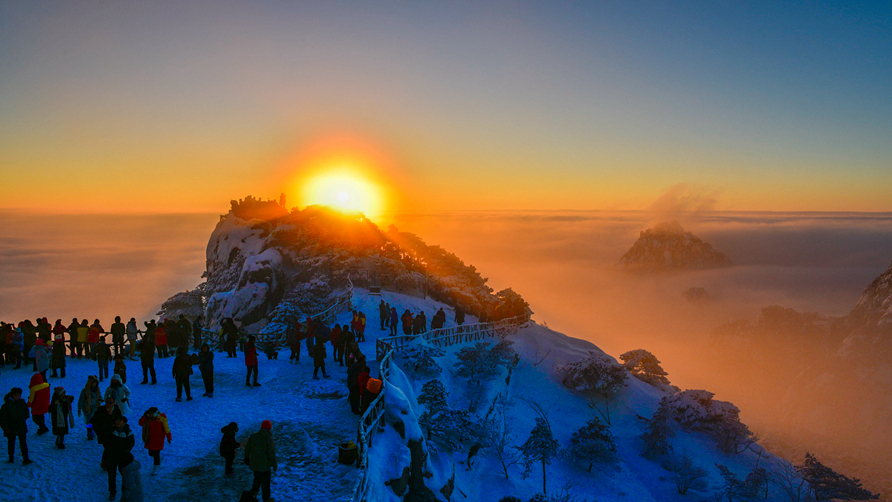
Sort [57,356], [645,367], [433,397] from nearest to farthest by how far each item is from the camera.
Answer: [57,356], [433,397], [645,367]

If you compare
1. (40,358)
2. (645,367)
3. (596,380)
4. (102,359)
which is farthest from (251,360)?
(645,367)

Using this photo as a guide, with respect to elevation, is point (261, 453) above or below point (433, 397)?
above

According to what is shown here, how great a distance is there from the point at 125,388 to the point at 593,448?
68.5ft

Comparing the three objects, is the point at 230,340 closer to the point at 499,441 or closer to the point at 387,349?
the point at 387,349

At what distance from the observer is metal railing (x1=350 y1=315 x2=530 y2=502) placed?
8833 millimetres

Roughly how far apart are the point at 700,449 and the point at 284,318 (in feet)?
88.6

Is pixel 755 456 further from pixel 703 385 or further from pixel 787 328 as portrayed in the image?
pixel 703 385

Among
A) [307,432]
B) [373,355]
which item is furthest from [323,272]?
[307,432]

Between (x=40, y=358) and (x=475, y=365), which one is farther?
(x=475, y=365)

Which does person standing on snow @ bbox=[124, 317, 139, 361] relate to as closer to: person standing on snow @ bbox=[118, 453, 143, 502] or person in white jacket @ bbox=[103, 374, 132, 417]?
person in white jacket @ bbox=[103, 374, 132, 417]

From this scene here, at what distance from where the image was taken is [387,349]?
62.4 feet

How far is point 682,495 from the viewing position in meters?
24.1

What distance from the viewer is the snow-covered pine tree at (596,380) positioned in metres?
30.6

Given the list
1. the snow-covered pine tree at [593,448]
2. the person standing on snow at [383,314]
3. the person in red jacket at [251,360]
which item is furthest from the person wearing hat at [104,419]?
the snow-covered pine tree at [593,448]
